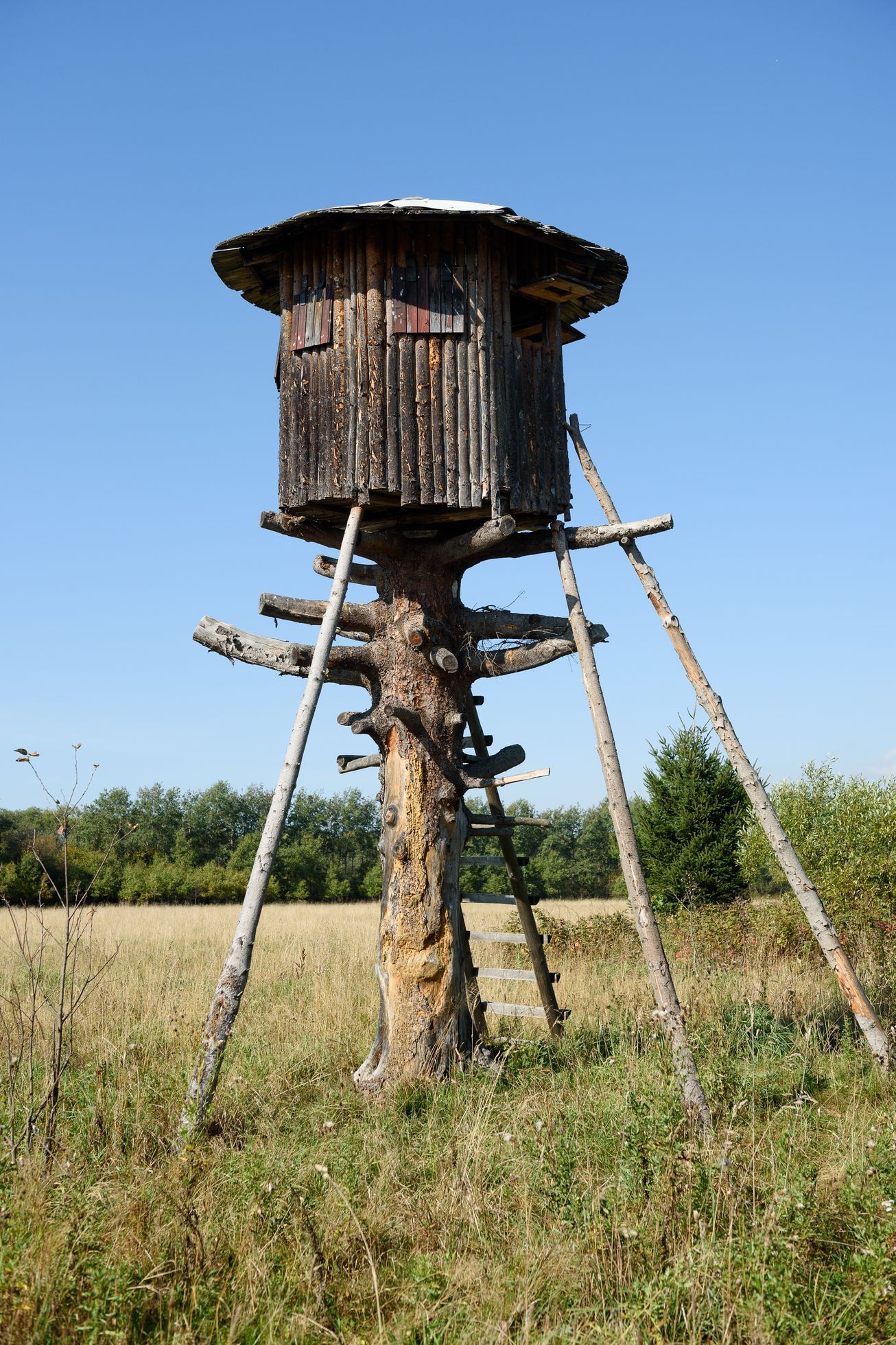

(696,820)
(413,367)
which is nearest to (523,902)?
(413,367)

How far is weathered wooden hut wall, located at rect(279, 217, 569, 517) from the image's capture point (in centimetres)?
790

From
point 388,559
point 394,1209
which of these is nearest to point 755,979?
point 388,559

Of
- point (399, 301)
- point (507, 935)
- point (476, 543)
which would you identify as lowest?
point (507, 935)

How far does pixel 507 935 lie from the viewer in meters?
9.47

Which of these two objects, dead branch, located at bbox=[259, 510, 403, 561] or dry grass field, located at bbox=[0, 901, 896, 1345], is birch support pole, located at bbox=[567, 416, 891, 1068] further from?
dead branch, located at bbox=[259, 510, 403, 561]

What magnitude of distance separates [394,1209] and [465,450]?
523 cm

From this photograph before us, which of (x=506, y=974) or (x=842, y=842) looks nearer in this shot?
(x=506, y=974)

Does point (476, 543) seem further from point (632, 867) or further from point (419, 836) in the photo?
point (632, 867)

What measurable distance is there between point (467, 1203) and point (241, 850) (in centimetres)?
4033

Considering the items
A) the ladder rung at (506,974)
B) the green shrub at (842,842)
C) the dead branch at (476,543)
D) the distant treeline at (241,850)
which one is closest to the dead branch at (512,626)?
the dead branch at (476,543)

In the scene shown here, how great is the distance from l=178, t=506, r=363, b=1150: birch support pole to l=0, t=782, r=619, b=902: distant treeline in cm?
2292

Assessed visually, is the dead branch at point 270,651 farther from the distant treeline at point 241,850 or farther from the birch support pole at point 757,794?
the distant treeline at point 241,850

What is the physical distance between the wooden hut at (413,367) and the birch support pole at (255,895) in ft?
2.00

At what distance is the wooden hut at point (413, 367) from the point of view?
790 centimetres
